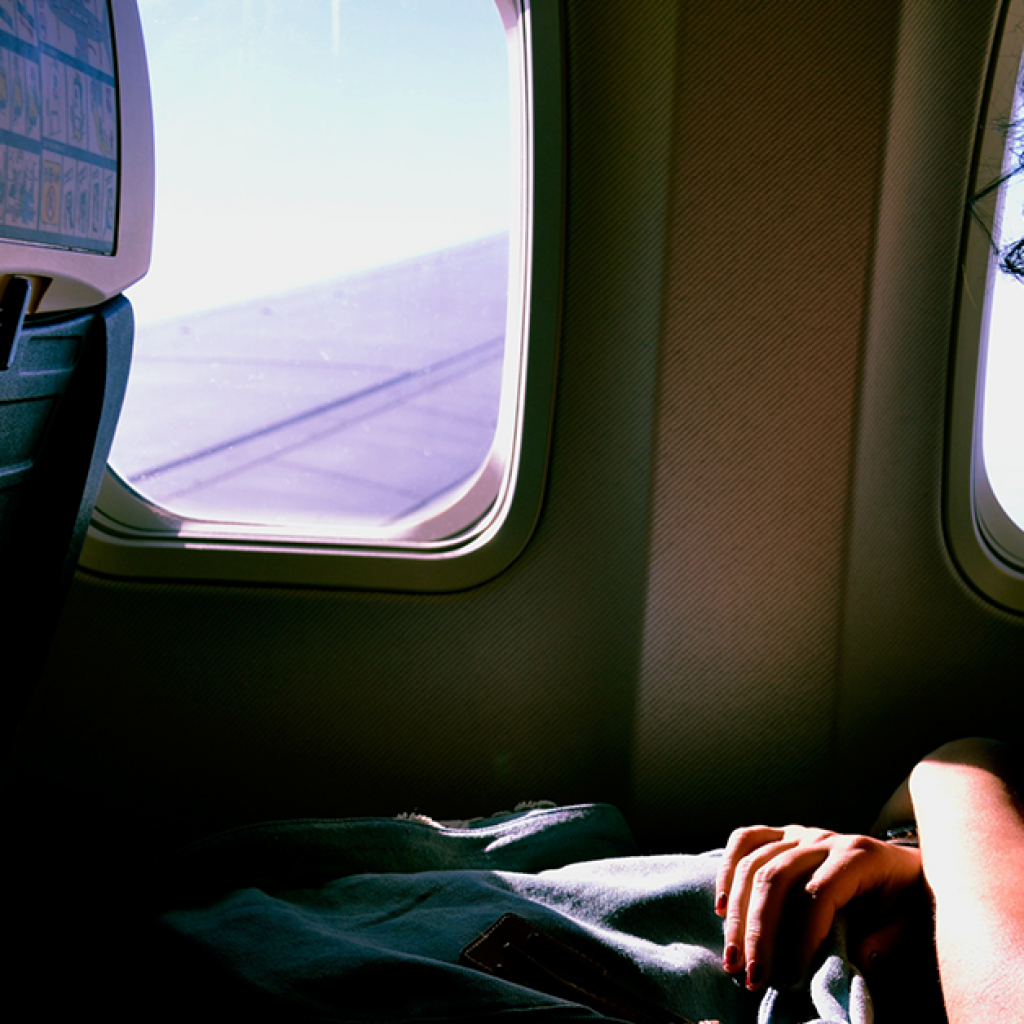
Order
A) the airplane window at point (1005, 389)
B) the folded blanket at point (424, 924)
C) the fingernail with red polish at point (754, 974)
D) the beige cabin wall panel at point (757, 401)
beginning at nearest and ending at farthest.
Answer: the folded blanket at point (424, 924) < the fingernail with red polish at point (754, 974) < the beige cabin wall panel at point (757, 401) < the airplane window at point (1005, 389)

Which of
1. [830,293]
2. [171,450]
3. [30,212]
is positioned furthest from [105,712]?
[830,293]

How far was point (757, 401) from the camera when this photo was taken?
61.6 inches

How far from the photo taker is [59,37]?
76 centimetres

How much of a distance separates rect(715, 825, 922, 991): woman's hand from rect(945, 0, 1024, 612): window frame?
68 centimetres

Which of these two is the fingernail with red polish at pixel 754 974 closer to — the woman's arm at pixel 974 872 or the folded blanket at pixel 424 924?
the folded blanket at pixel 424 924

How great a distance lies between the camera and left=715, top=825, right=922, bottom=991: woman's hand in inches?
39.6

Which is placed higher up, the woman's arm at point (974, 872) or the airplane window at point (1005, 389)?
the airplane window at point (1005, 389)

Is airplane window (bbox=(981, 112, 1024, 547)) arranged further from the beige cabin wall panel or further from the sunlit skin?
the sunlit skin

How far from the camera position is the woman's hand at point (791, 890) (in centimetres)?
101

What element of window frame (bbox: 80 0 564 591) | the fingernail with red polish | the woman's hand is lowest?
the fingernail with red polish

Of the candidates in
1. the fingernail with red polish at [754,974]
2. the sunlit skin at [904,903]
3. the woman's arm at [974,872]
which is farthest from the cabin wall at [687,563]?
the fingernail with red polish at [754,974]

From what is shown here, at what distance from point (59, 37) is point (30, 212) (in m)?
0.16

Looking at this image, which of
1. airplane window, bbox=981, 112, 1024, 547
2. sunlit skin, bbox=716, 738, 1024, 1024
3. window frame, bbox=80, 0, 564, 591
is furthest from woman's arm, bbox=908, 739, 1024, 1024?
window frame, bbox=80, 0, 564, 591

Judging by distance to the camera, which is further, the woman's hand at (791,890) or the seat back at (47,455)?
the woman's hand at (791,890)
